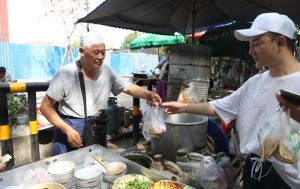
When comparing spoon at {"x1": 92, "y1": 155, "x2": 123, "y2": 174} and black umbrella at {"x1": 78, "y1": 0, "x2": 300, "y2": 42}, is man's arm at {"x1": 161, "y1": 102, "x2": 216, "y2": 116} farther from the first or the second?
black umbrella at {"x1": 78, "y1": 0, "x2": 300, "y2": 42}

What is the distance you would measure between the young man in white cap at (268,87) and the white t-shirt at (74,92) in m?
1.61

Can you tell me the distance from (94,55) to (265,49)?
174cm

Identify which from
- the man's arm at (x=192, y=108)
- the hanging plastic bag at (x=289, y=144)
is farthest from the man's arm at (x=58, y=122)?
the hanging plastic bag at (x=289, y=144)

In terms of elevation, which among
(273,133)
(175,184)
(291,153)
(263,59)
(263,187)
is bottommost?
(263,187)

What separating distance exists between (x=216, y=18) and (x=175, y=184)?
6.51 m

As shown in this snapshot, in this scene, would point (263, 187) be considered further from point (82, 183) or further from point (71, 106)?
point (71, 106)

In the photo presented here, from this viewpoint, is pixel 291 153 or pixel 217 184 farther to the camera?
pixel 217 184

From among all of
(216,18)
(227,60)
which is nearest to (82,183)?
(216,18)

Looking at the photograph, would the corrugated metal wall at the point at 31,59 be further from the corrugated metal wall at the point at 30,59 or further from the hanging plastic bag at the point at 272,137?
the hanging plastic bag at the point at 272,137

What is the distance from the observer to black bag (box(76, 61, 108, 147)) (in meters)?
2.78

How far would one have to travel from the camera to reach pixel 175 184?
1.70 metres

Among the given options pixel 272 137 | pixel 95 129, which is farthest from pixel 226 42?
pixel 272 137

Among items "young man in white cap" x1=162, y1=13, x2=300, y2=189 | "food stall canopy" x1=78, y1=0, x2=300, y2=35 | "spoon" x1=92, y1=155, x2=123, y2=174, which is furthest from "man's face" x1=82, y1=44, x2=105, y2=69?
"food stall canopy" x1=78, y1=0, x2=300, y2=35

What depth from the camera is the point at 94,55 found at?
276cm
